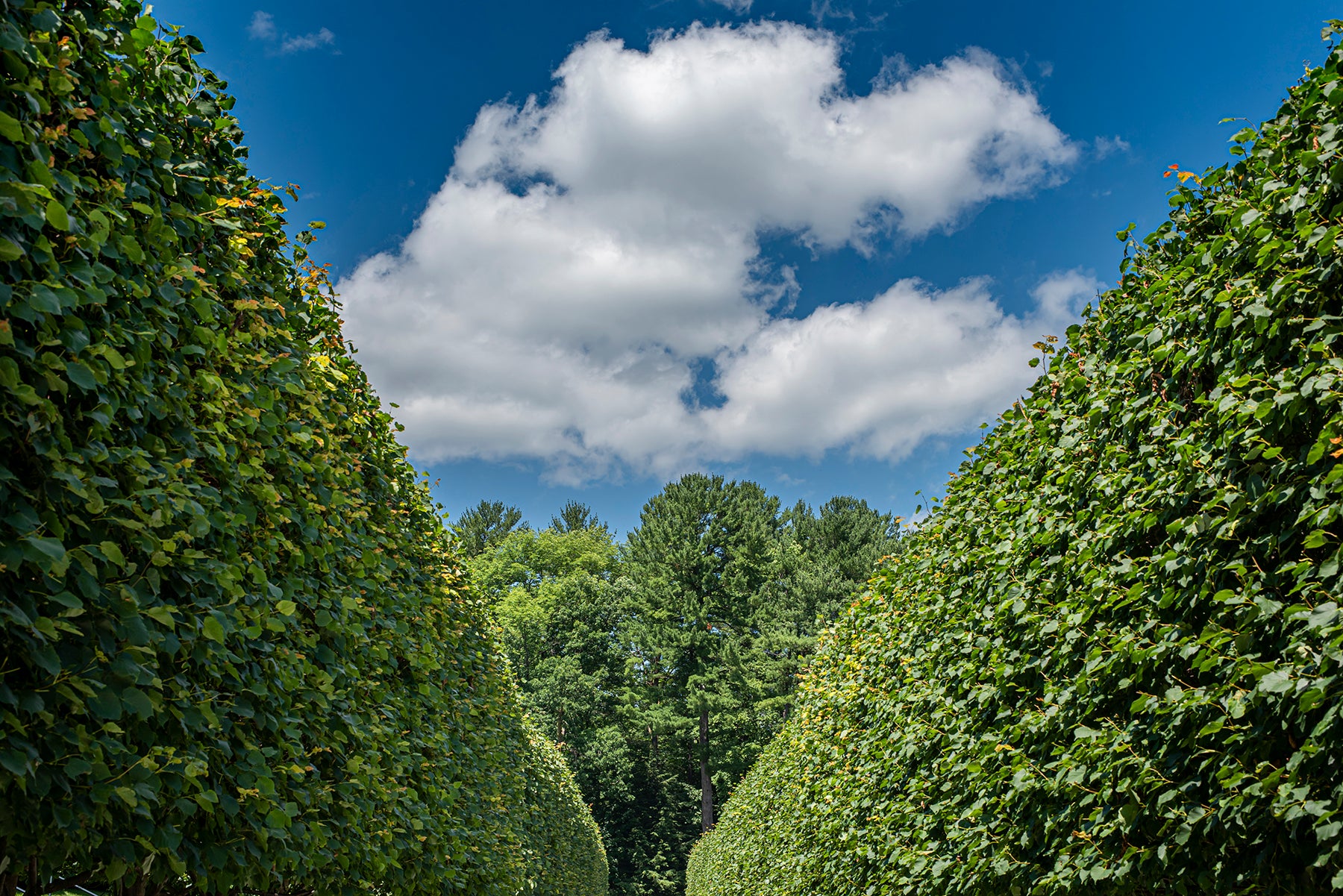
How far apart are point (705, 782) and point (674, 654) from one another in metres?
6.02

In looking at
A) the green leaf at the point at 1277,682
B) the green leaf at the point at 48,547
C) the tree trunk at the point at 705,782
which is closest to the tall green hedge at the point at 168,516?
the green leaf at the point at 48,547

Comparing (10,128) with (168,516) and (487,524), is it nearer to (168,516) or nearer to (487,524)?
(168,516)

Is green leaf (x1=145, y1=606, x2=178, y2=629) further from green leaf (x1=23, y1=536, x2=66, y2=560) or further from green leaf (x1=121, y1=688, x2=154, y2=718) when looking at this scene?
green leaf (x1=23, y1=536, x2=66, y2=560)

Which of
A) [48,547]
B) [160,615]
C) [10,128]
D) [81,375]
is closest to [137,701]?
[160,615]

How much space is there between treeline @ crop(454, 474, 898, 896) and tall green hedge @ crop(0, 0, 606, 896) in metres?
30.3

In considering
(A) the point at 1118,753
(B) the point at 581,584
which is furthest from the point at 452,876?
(B) the point at 581,584

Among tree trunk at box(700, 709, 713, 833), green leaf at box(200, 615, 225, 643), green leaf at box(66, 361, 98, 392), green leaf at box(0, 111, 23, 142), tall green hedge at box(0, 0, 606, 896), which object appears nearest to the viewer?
green leaf at box(0, 111, 23, 142)

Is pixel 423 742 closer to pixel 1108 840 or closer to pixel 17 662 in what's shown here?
pixel 17 662

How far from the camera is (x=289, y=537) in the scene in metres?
3.81

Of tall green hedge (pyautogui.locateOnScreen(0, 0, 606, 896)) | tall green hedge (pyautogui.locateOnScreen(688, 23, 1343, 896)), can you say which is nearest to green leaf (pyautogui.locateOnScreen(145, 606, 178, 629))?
tall green hedge (pyautogui.locateOnScreen(0, 0, 606, 896))

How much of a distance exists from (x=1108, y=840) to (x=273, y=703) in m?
3.50

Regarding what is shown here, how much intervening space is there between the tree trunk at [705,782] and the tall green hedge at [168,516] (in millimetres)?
33527

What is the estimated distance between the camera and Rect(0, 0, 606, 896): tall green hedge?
194 centimetres

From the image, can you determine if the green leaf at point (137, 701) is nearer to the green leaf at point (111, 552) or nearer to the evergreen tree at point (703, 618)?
the green leaf at point (111, 552)
